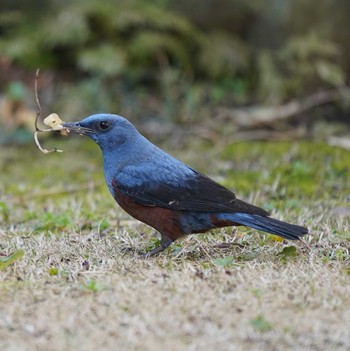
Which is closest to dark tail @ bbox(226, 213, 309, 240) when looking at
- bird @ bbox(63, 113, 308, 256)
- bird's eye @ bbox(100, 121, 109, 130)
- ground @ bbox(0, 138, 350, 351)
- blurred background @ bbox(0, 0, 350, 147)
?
bird @ bbox(63, 113, 308, 256)

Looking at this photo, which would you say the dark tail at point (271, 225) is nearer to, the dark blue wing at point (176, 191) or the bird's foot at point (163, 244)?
the dark blue wing at point (176, 191)

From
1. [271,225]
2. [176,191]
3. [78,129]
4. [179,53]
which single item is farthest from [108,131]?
[179,53]

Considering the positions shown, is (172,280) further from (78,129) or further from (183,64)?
(183,64)

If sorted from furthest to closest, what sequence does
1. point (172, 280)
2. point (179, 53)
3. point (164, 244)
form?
point (179, 53) < point (164, 244) < point (172, 280)

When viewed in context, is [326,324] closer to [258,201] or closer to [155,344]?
[155,344]

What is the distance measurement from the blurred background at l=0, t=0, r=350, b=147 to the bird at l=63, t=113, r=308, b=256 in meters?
4.23

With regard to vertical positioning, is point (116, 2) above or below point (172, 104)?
above

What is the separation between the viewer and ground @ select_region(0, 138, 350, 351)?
3.71 metres

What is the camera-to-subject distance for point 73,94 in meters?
10.2

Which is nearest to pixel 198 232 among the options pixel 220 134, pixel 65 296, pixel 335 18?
pixel 65 296

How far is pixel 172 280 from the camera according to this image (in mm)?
4402

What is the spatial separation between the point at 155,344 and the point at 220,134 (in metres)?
6.26

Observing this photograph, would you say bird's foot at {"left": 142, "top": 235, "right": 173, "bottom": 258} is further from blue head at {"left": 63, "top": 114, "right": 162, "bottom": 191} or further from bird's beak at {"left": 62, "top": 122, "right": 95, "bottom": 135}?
bird's beak at {"left": 62, "top": 122, "right": 95, "bottom": 135}

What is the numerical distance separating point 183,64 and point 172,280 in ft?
21.6
